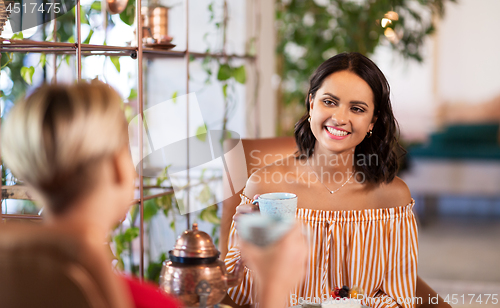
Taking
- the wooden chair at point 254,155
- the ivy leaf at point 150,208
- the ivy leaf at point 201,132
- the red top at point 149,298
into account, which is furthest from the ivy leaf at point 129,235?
the red top at point 149,298

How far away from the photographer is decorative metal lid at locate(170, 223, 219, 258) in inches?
35.1

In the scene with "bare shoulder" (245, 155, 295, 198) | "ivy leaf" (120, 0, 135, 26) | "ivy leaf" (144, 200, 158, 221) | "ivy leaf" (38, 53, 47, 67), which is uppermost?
"ivy leaf" (120, 0, 135, 26)

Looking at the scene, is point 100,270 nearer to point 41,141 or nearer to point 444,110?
point 41,141

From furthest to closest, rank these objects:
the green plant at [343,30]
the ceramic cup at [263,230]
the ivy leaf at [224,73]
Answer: the green plant at [343,30]
the ivy leaf at [224,73]
the ceramic cup at [263,230]

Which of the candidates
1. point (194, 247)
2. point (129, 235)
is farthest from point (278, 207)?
point (129, 235)

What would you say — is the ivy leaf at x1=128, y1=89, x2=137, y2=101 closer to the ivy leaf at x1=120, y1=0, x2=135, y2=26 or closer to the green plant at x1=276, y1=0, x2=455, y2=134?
the ivy leaf at x1=120, y1=0, x2=135, y2=26

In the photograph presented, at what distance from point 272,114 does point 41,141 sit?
10.3ft

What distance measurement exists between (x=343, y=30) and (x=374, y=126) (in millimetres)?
2257

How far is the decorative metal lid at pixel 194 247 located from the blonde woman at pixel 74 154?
0.82 ft

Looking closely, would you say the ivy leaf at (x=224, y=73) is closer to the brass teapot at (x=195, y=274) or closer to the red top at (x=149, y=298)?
the brass teapot at (x=195, y=274)

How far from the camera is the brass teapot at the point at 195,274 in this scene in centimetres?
86

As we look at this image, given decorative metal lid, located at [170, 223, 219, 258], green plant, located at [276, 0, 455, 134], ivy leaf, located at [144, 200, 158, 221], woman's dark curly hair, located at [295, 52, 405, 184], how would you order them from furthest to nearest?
1. green plant, located at [276, 0, 455, 134]
2. ivy leaf, located at [144, 200, 158, 221]
3. woman's dark curly hair, located at [295, 52, 405, 184]
4. decorative metal lid, located at [170, 223, 219, 258]

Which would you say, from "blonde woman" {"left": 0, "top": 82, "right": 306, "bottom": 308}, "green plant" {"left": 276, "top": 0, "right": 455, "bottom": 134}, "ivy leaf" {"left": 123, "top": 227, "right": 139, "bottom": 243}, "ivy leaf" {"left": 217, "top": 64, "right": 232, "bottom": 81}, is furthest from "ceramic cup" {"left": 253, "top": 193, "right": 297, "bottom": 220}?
"green plant" {"left": 276, "top": 0, "right": 455, "bottom": 134}

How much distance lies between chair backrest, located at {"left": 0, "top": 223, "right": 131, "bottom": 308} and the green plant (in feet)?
9.52
